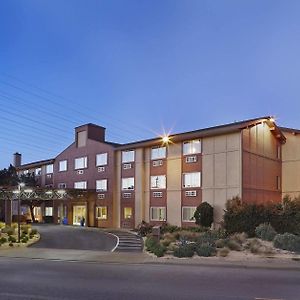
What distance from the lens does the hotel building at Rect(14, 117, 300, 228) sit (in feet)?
127

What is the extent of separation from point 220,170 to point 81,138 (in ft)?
72.9

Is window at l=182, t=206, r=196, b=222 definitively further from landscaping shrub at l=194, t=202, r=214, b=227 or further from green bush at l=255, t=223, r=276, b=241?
green bush at l=255, t=223, r=276, b=241

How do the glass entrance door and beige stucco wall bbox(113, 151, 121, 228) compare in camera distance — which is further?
the glass entrance door

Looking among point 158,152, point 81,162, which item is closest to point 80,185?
point 81,162

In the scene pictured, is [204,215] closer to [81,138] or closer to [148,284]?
[81,138]

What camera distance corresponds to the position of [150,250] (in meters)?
25.7

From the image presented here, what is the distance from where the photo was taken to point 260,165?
4072 cm

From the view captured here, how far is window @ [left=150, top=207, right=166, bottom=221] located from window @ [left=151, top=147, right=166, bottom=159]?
5282 millimetres

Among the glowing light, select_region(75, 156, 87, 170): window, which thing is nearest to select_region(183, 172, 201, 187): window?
the glowing light

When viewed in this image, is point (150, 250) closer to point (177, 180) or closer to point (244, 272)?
point (244, 272)

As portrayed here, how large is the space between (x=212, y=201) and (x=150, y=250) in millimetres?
14741

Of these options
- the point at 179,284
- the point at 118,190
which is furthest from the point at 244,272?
the point at 118,190

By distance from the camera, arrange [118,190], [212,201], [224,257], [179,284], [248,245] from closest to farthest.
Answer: [179,284]
[224,257]
[248,245]
[212,201]
[118,190]

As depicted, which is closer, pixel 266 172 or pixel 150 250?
pixel 150 250
